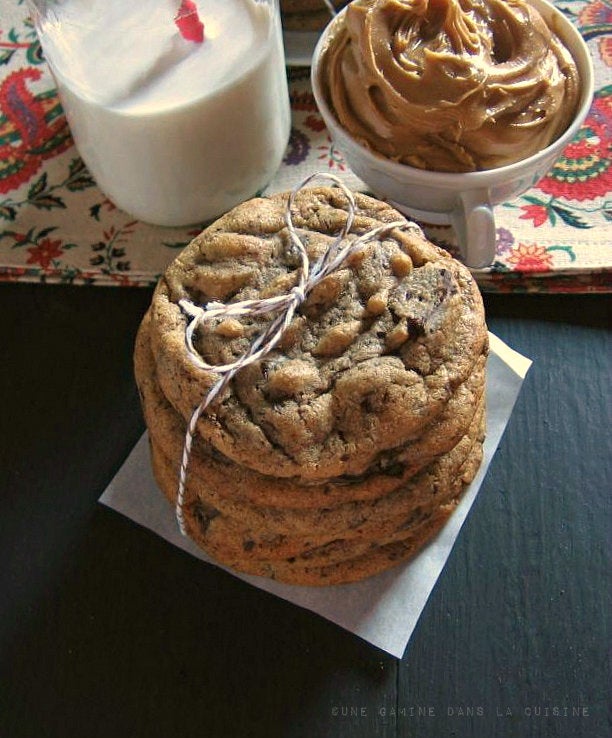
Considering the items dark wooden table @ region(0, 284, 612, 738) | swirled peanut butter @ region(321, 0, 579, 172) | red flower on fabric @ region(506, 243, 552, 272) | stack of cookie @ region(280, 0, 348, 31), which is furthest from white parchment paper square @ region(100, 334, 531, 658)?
stack of cookie @ region(280, 0, 348, 31)

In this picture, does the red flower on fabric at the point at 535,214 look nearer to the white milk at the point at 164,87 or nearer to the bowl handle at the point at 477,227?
the bowl handle at the point at 477,227

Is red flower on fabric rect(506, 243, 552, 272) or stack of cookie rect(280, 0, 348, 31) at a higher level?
stack of cookie rect(280, 0, 348, 31)

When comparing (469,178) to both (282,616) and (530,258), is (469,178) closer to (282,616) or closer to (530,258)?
(530,258)

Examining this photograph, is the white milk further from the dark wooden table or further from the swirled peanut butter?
the dark wooden table

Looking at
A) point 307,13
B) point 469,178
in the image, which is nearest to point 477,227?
point 469,178

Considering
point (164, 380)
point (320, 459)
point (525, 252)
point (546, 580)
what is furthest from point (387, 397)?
point (525, 252)

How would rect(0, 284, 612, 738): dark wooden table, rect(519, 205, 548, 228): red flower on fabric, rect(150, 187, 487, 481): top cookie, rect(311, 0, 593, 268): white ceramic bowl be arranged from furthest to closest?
rect(519, 205, 548, 228): red flower on fabric, rect(311, 0, 593, 268): white ceramic bowl, rect(0, 284, 612, 738): dark wooden table, rect(150, 187, 487, 481): top cookie

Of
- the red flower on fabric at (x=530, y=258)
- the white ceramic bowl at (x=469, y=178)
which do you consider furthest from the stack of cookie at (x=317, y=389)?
the red flower on fabric at (x=530, y=258)
